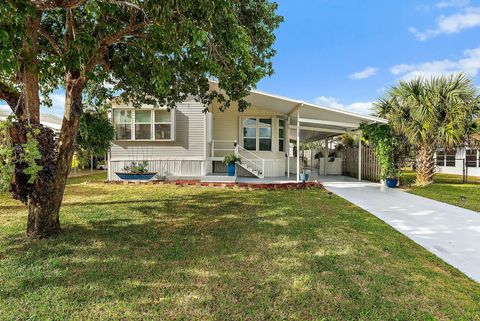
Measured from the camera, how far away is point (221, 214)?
658 cm

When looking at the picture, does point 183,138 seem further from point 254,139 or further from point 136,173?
point 254,139

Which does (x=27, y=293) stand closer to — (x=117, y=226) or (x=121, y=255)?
(x=121, y=255)

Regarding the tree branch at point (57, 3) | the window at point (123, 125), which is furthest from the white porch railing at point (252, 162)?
the tree branch at point (57, 3)

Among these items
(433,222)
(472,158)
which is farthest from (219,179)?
(472,158)

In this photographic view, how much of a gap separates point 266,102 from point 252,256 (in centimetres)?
904

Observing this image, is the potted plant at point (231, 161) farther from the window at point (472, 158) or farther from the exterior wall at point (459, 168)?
the window at point (472, 158)

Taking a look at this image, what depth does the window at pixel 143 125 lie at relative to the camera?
12.8m

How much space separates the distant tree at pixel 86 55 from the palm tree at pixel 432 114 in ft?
26.9

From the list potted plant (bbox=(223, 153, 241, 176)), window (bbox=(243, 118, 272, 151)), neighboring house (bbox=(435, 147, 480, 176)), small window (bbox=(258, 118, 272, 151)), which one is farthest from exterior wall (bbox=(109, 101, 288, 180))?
neighboring house (bbox=(435, 147, 480, 176))

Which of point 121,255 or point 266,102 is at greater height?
point 266,102

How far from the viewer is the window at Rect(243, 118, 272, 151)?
14219 mm

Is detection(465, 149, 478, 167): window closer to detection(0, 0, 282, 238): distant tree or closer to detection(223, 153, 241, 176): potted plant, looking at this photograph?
detection(223, 153, 241, 176): potted plant

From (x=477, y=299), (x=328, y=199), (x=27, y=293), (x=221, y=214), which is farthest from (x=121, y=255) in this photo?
(x=328, y=199)

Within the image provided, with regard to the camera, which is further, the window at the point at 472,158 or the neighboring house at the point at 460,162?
the window at the point at 472,158
